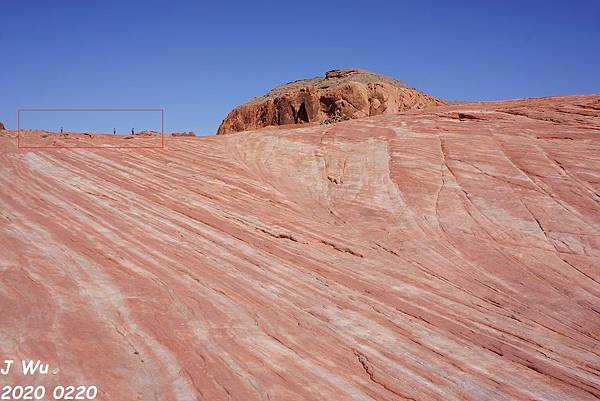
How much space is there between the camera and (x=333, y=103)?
37531mm

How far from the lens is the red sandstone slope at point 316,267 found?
562 centimetres

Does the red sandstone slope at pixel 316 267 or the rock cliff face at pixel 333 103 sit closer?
the red sandstone slope at pixel 316 267

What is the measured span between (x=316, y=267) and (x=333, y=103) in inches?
1181

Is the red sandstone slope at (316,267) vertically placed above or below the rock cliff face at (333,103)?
Answer: below

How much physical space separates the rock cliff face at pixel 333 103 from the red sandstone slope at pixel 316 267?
69.4 feet

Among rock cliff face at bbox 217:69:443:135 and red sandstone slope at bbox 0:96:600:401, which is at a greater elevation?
rock cliff face at bbox 217:69:443:135

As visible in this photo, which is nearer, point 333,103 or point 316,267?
point 316,267

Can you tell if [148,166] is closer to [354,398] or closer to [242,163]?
[242,163]

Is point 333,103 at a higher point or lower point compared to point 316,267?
higher

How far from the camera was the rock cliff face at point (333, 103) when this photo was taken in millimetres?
37031

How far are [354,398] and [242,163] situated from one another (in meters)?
9.86

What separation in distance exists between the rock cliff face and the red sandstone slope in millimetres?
21148

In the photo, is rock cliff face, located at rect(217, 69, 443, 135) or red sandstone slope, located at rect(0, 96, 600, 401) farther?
rock cliff face, located at rect(217, 69, 443, 135)

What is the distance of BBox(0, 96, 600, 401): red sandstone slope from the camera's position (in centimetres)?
562
